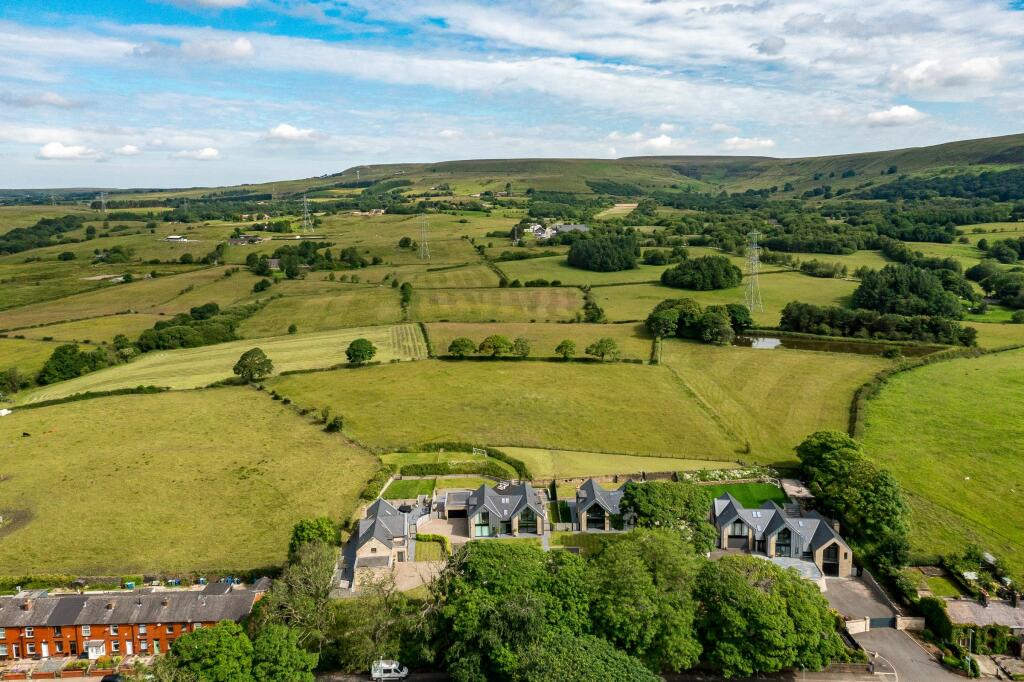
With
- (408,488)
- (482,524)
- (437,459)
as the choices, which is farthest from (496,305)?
(482,524)

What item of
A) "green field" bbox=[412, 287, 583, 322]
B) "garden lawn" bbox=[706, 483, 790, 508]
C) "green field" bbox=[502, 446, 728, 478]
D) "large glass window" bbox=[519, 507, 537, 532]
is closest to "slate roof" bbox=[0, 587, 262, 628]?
"large glass window" bbox=[519, 507, 537, 532]

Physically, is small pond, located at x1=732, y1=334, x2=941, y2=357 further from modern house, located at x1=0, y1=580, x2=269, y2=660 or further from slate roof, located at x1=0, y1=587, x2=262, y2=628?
modern house, located at x1=0, y1=580, x2=269, y2=660

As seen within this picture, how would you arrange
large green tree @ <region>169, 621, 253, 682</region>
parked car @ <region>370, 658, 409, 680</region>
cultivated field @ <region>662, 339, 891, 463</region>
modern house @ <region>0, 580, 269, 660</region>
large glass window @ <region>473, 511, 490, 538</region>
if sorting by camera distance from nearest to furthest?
large green tree @ <region>169, 621, 253, 682</region> < parked car @ <region>370, 658, 409, 680</region> < modern house @ <region>0, 580, 269, 660</region> < large glass window @ <region>473, 511, 490, 538</region> < cultivated field @ <region>662, 339, 891, 463</region>

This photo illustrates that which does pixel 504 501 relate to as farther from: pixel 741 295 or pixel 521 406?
pixel 741 295

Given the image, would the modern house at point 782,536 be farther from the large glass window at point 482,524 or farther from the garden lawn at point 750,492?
the large glass window at point 482,524

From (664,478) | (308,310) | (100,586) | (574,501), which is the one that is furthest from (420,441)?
(308,310)

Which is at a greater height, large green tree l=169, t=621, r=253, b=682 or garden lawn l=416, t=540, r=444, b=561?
large green tree l=169, t=621, r=253, b=682
